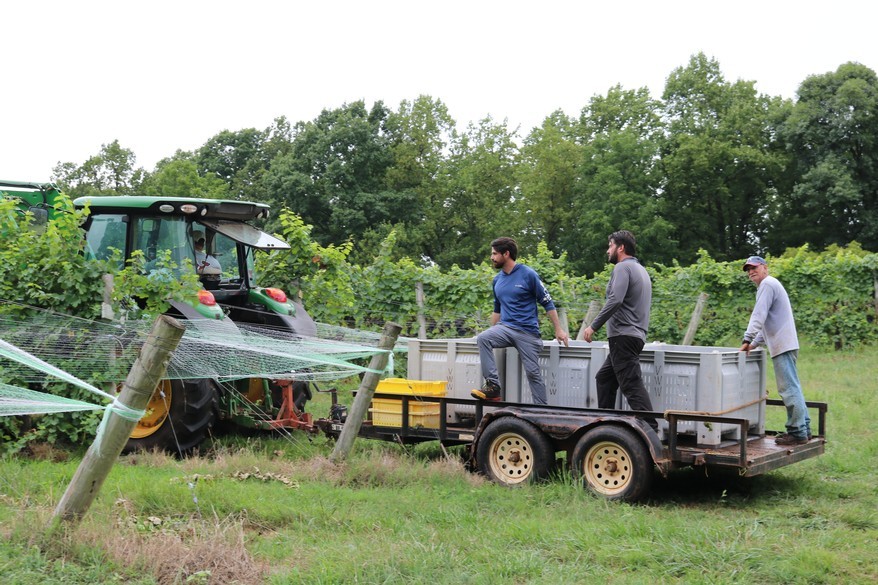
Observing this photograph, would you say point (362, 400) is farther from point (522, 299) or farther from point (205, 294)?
point (205, 294)

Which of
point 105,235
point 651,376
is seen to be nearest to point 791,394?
point 651,376

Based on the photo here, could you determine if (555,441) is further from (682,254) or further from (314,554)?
(682,254)

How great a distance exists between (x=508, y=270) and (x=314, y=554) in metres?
3.80

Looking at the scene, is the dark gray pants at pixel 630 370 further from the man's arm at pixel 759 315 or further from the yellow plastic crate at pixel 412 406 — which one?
the yellow plastic crate at pixel 412 406

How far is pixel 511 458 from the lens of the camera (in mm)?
7965

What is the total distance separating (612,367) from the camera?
788 centimetres

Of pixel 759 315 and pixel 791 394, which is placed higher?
Result: pixel 759 315

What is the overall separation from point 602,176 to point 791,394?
35756mm

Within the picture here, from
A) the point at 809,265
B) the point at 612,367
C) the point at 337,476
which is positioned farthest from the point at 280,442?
the point at 809,265

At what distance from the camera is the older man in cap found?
8102mm

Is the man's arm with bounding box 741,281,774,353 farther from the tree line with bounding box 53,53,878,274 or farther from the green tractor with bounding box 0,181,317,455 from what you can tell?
the tree line with bounding box 53,53,878,274

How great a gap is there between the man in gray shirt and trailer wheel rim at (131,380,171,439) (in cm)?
411

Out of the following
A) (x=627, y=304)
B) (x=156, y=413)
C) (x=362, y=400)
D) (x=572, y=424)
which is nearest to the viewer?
(x=572, y=424)

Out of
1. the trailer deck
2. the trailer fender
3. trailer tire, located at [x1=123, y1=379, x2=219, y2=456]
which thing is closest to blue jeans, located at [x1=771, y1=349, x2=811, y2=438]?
the trailer deck
